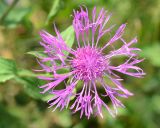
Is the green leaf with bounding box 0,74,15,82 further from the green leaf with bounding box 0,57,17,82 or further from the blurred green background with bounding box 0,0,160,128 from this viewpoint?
the blurred green background with bounding box 0,0,160,128

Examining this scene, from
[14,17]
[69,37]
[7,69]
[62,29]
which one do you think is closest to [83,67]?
[69,37]

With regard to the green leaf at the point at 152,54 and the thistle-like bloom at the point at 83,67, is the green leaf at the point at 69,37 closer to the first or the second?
the thistle-like bloom at the point at 83,67

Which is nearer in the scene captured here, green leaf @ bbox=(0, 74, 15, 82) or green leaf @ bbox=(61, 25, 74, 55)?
green leaf @ bbox=(0, 74, 15, 82)

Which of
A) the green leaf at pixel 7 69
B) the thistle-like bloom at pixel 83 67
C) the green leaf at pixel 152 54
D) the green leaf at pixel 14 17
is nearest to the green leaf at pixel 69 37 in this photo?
the thistle-like bloom at pixel 83 67

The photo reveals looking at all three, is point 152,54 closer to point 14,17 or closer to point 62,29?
point 62,29

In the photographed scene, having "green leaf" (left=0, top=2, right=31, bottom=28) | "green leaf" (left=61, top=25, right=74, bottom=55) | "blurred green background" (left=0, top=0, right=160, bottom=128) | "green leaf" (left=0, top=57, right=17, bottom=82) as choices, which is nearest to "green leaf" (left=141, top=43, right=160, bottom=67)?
"blurred green background" (left=0, top=0, right=160, bottom=128)

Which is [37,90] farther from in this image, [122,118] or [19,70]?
[122,118]

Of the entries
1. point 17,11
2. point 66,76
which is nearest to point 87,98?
point 66,76

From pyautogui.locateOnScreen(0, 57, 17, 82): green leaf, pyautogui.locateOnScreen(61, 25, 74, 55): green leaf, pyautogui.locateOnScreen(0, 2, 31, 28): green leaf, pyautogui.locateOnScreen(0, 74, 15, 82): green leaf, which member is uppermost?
pyautogui.locateOnScreen(0, 2, 31, 28): green leaf
